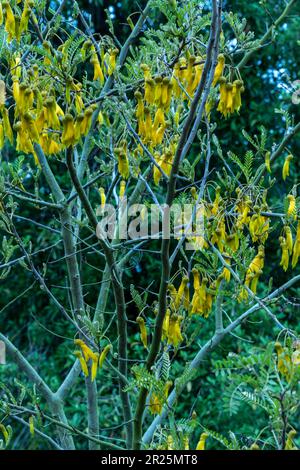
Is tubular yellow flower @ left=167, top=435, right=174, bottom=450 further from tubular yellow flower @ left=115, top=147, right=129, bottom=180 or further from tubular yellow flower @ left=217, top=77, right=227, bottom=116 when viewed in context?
tubular yellow flower @ left=217, top=77, right=227, bottom=116

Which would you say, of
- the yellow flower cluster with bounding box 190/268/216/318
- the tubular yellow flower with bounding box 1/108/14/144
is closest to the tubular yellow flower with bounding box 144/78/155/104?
the tubular yellow flower with bounding box 1/108/14/144

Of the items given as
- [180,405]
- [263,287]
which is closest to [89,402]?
[180,405]

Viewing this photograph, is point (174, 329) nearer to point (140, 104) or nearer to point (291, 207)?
point (291, 207)

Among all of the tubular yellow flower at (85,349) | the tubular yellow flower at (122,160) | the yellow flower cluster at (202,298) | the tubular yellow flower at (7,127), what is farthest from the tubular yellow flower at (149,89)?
the tubular yellow flower at (85,349)

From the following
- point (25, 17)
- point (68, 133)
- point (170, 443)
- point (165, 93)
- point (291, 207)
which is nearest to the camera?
point (170, 443)

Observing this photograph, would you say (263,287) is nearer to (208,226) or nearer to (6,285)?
(6,285)

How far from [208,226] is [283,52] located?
3.33 meters

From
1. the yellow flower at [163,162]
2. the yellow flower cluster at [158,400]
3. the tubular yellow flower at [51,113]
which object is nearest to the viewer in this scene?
the yellow flower cluster at [158,400]

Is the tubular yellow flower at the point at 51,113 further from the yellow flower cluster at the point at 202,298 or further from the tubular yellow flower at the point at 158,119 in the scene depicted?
the yellow flower cluster at the point at 202,298

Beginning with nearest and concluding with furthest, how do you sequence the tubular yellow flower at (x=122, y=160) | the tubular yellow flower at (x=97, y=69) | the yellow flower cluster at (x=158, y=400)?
1. the yellow flower cluster at (x=158, y=400)
2. the tubular yellow flower at (x=122, y=160)
3. the tubular yellow flower at (x=97, y=69)

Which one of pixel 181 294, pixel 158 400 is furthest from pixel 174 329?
pixel 158 400

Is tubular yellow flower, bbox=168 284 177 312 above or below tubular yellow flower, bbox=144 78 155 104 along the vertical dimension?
below

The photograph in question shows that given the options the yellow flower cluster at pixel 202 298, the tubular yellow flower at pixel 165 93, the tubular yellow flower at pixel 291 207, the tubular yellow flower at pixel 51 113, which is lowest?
the yellow flower cluster at pixel 202 298

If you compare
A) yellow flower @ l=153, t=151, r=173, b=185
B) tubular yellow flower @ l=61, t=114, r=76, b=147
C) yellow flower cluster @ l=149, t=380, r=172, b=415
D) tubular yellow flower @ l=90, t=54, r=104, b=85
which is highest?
tubular yellow flower @ l=90, t=54, r=104, b=85
